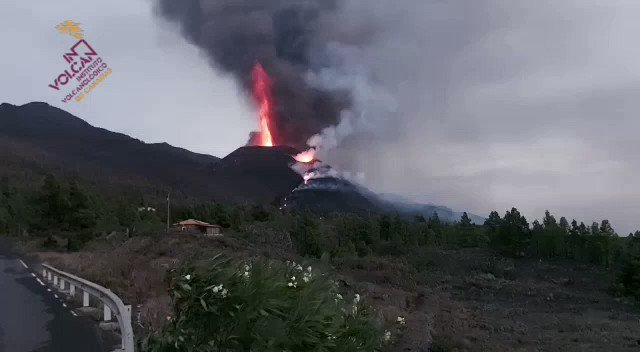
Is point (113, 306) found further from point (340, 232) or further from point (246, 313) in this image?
point (340, 232)

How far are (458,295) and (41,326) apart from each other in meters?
38.5

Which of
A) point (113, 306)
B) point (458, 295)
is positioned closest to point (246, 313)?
point (113, 306)

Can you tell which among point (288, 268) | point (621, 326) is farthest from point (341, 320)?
point (621, 326)

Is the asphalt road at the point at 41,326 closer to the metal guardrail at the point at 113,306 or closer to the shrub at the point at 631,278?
the metal guardrail at the point at 113,306

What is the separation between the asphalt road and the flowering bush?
11.0 feet

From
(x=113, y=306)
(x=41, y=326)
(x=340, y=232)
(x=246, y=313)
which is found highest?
(x=340, y=232)

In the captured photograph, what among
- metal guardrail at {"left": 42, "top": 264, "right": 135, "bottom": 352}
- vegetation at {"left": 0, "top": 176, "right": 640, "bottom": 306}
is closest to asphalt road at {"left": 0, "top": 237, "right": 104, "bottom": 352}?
metal guardrail at {"left": 42, "top": 264, "right": 135, "bottom": 352}

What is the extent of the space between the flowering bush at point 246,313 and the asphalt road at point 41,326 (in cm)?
335

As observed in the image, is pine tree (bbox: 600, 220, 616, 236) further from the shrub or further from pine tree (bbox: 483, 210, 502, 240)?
the shrub

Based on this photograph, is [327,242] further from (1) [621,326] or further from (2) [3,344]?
(2) [3,344]

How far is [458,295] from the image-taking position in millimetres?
45938

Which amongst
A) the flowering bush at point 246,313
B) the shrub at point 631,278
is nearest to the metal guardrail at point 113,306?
the flowering bush at point 246,313

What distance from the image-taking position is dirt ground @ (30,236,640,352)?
61.1ft

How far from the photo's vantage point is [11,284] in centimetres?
2094
